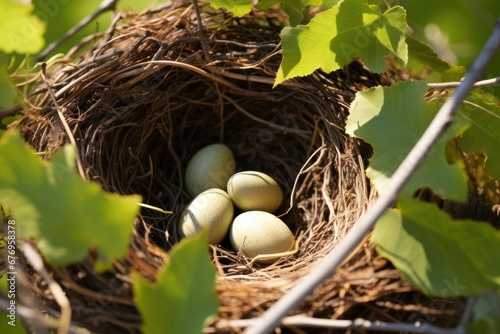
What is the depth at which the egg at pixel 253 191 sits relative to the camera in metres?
1.08

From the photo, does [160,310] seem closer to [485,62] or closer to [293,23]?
[485,62]

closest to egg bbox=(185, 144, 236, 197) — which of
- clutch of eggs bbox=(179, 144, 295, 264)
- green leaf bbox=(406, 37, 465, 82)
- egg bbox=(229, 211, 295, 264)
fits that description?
clutch of eggs bbox=(179, 144, 295, 264)

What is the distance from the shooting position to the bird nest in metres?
0.94

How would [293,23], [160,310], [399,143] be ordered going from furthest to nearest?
1. [293,23]
2. [399,143]
3. [160,310]

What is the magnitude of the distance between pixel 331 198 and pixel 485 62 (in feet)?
1.38

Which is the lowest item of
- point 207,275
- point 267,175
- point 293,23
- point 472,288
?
point 472,288

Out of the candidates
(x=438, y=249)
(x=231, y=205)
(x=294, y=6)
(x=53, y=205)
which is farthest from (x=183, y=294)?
(x=294, y=6)

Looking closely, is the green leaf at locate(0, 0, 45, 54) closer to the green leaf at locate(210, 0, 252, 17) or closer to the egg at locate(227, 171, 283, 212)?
the green leaf at locate(210, 0, 252, 17)

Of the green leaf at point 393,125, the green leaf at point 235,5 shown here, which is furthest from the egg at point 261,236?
the green leaf at point 235,5

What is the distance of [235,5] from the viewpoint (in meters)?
0.96

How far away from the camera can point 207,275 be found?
2.08 feet

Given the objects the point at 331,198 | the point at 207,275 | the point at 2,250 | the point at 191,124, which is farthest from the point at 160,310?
the point at 191,124

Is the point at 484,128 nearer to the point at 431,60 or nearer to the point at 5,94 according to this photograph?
the point at 431,60

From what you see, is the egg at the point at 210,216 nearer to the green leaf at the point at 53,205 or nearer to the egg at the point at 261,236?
the egg at the point at 261,236
